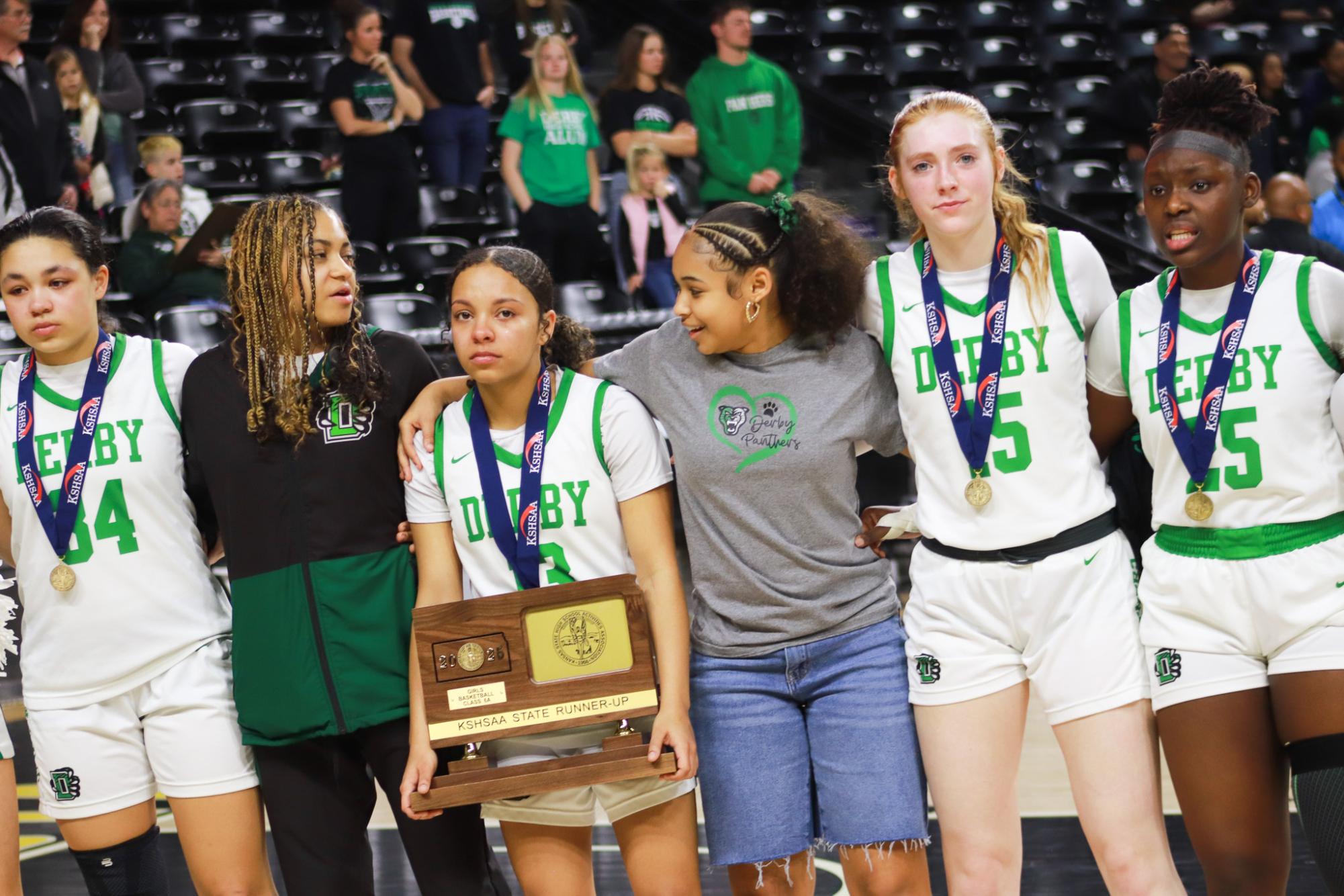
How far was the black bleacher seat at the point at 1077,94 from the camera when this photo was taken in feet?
34.5

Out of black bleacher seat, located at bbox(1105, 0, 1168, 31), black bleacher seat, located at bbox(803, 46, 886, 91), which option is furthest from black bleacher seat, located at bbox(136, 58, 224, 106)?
black bleacher seat, located at bbox(1105, 0, 1168, 31)

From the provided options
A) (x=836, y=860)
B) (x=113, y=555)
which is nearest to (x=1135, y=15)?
(x=836, y=860)

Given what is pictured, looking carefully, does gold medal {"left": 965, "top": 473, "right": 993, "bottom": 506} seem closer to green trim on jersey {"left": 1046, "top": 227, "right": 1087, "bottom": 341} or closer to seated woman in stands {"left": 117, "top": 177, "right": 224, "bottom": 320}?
green trim on jersey {"left": 1046, "top": 227, "right": 1087, "bottom": 341}

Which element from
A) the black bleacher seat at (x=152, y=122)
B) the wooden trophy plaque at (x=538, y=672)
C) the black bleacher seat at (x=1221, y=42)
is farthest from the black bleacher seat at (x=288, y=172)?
the wooden trophy plaque at (x=538, y=672)

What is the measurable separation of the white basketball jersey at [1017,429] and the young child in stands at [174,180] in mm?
4799

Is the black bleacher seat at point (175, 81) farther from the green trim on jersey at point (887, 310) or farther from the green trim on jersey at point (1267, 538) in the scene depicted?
the green trim on jersey at point (1267, 538)

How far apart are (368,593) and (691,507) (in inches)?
25.6

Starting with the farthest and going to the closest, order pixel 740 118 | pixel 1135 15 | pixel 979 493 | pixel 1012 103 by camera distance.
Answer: pixel 1135 15, pixel 1012 103, pixel 740 118, pixel 979 493

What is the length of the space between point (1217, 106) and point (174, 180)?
5.47 meters

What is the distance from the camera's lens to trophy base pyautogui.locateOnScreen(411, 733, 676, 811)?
263 centimetres

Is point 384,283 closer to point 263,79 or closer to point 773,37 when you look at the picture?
point 263,79

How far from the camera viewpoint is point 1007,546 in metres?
2.71

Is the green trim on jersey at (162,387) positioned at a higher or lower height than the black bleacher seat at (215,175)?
lower

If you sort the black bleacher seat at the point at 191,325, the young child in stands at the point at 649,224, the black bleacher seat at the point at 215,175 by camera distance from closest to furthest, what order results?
the black bleacher seat at the point at 191,325, the young child in stands at the point at 649,224, the black bleacher seat at the point at 215,175
